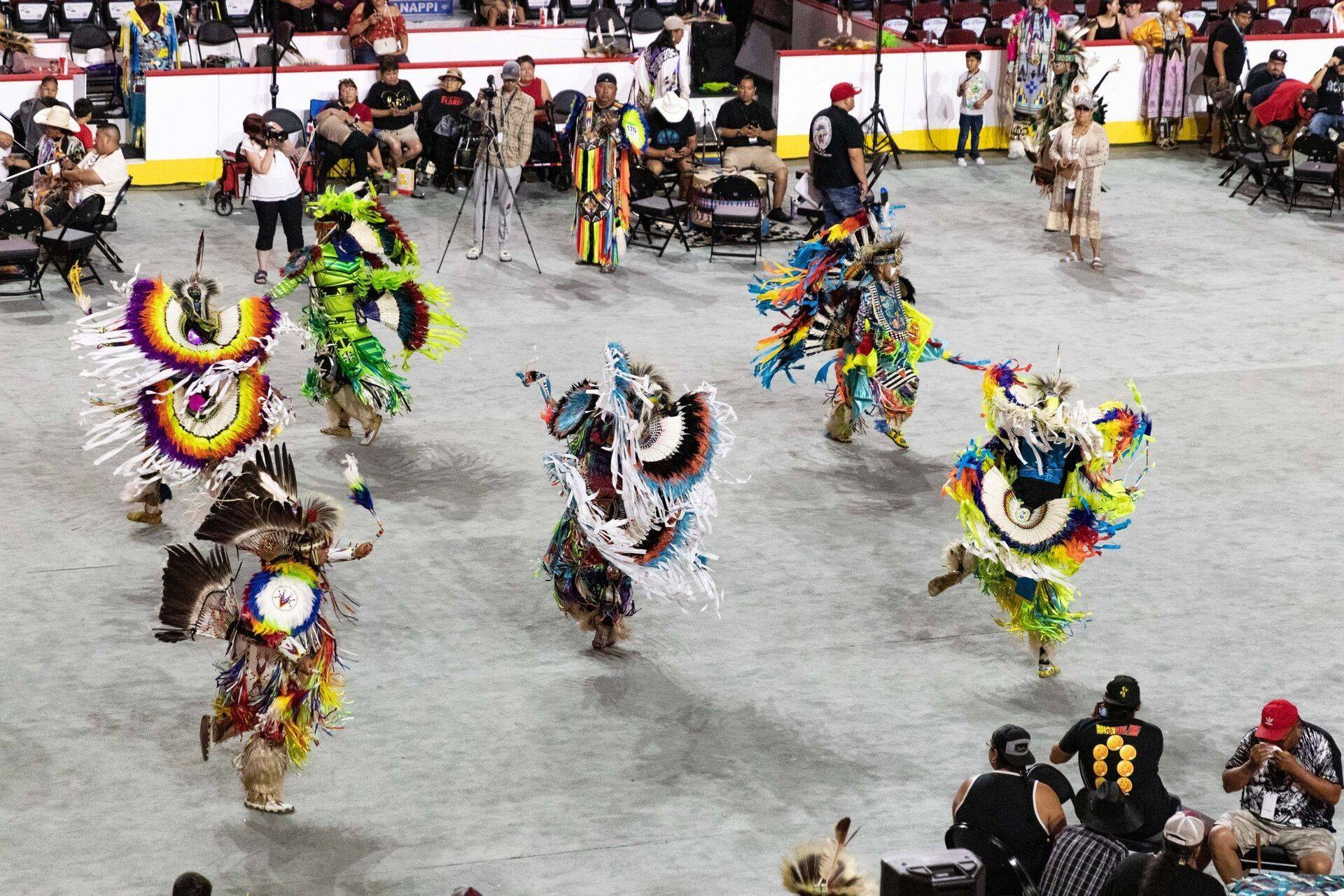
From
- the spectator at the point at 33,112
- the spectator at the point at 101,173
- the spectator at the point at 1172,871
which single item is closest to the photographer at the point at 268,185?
the spectator at the point at 101,173

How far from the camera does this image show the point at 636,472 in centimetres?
898

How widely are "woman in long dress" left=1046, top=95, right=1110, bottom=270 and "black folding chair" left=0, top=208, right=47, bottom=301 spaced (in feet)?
27.2

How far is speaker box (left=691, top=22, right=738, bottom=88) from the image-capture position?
2070cm

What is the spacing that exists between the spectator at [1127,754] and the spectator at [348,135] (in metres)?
11.2

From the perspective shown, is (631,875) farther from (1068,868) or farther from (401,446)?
(401,446)

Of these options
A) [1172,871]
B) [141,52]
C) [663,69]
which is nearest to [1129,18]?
[663,69]

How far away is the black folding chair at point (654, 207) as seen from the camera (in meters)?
16.7

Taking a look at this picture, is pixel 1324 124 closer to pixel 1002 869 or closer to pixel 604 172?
pixel 604 172

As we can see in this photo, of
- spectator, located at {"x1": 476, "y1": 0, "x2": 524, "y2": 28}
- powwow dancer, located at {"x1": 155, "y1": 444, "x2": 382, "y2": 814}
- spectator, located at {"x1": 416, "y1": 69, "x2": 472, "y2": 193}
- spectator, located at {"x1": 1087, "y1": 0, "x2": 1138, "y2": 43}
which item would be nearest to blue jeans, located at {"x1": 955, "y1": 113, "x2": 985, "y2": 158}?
spectator, located at {"x1": 1087, "y1": 0, "x2": 1138, "y2": 43}

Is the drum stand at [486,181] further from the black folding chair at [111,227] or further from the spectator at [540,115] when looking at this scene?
the black folding chair at [111,227]

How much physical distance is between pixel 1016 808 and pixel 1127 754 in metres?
0.59

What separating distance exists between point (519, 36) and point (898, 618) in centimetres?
1176

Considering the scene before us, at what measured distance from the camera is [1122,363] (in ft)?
46.0

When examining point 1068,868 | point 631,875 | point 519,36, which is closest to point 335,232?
point 631,875
